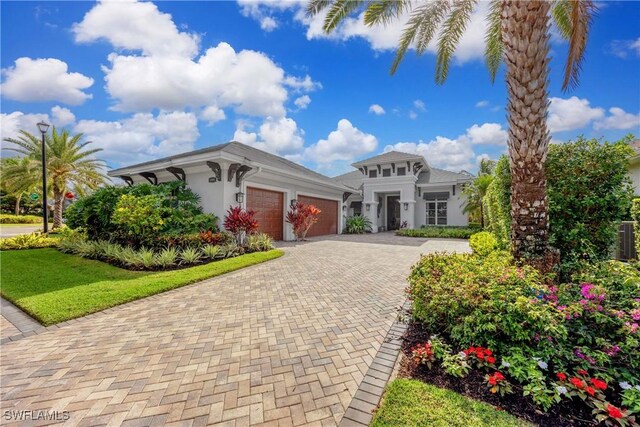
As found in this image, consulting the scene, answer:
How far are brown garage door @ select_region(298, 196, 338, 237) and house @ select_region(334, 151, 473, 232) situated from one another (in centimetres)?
250

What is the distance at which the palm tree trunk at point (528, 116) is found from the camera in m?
4.86

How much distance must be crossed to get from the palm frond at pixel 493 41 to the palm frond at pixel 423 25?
1.42 m

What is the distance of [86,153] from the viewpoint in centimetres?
2038

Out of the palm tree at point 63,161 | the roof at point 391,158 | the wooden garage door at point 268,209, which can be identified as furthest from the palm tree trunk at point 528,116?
the palm tree at point 63,161

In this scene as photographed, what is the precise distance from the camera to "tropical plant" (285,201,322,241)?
15492 mm

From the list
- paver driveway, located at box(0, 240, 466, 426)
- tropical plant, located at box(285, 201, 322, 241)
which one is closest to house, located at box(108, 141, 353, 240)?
tropical plant, located at box(285, 201, 322, 241)

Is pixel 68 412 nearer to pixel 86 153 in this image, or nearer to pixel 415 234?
pixel 415 234

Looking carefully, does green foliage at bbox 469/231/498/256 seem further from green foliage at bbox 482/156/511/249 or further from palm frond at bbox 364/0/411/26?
palm frond at bbox 364/0/411/26

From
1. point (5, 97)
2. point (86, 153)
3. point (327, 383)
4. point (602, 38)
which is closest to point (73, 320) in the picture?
point (327, 383)

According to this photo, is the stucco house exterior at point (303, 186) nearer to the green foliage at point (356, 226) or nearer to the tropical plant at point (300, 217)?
the tropical plant at point (300, 217)

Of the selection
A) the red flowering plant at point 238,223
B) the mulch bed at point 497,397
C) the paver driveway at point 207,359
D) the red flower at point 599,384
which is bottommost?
the paver driveway at point 207,359

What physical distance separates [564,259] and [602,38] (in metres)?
6.25

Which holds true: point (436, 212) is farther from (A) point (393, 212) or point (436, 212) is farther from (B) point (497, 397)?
(B) point (497, 397)

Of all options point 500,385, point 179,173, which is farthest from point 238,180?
point 500,385
